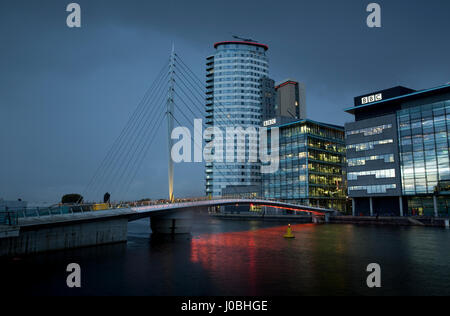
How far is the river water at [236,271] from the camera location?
19359mm

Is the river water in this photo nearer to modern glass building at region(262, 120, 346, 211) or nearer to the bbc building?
the bbc building

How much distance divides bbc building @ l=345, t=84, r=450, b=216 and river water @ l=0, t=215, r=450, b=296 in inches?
1789

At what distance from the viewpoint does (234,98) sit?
171 m

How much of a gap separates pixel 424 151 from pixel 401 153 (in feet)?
17.8

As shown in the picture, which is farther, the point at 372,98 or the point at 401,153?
the point at 372,98

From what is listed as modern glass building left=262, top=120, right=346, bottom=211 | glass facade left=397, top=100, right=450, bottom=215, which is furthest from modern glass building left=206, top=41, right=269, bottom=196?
glass facade left=397, top=100, right=450, bottom=215

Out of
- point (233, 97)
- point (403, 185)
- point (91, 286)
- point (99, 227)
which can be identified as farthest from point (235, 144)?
point (91, 286)

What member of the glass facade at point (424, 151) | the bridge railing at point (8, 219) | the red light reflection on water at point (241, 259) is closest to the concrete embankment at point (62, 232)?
the bridge railing at point (8, 219)

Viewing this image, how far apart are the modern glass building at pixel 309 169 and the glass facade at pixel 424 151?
105ft

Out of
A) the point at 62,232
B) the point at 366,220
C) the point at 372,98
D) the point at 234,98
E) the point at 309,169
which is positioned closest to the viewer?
the point at 62,232

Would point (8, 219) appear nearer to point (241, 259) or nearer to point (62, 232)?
point (62, 232)

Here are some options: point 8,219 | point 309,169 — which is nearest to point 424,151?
point 309,169
